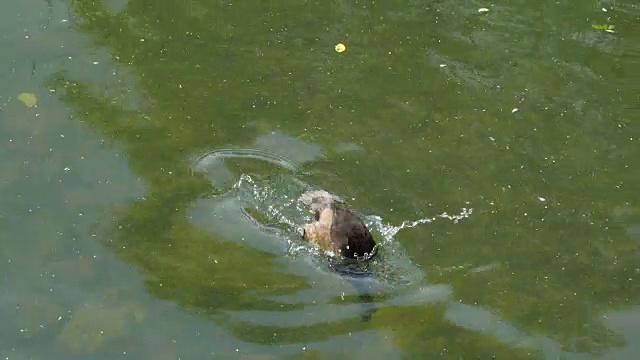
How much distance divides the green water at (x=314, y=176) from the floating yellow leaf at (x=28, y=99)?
2 cm

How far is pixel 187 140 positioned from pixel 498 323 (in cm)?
284

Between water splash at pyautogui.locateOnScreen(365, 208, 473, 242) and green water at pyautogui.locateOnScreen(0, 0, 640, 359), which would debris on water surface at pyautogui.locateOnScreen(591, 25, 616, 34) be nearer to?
green water at pyautogui.locateOnScreen(0, 0, 640, 359)

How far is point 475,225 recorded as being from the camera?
6.72 m

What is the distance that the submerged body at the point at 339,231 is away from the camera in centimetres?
620

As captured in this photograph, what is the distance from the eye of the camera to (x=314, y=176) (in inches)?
276

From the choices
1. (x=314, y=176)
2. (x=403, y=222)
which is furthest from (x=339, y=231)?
(x=314, y=176)

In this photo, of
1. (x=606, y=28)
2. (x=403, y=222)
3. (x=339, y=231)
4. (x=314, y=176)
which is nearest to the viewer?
(x=339, y=231)

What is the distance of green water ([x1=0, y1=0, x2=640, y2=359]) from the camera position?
6.06 metres

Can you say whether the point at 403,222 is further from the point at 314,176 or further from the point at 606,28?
the point at 606,28

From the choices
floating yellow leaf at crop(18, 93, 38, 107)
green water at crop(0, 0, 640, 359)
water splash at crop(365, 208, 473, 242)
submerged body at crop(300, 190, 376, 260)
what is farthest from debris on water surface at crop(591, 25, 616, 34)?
floating yellow leaf at crop(18, 93, 38, 107)

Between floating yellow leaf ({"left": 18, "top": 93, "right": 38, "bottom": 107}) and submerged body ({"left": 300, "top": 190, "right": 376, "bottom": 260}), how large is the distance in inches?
104

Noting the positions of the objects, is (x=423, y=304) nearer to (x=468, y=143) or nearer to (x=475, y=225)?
(x=475, y=225)

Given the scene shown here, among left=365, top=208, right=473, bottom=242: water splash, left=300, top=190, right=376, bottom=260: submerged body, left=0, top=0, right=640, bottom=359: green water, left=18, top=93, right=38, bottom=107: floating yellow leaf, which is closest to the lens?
left=0, top=0, right=640, bottom=359: green water

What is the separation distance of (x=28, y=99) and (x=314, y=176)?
2.51 metres
